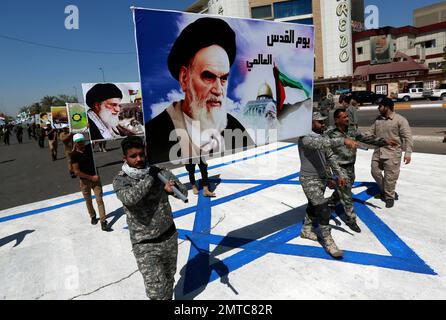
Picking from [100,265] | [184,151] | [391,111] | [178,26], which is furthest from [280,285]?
[391,111]

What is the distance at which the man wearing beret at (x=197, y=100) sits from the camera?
2.80 metres

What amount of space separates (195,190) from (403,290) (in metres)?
5.08

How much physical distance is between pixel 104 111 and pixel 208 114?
10817 millimetres

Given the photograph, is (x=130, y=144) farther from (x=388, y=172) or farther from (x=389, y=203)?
(x=389, y=203)

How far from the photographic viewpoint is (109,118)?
12.8 m

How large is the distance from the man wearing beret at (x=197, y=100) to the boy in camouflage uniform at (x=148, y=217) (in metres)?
0.19

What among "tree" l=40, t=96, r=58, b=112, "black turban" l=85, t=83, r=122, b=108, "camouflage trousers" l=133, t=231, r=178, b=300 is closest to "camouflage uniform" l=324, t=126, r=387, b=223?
"camouflage trousers" l=133, t=231, r=178, b=300

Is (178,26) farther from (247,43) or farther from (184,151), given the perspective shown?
(184,151)

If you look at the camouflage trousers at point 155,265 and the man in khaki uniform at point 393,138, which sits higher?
the man in khaki uniform at point 393,138

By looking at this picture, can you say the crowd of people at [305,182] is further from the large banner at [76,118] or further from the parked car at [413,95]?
the parked car at [413,95]

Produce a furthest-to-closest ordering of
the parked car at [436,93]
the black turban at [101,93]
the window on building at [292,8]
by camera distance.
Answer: the window on building at [292,8] → the parked car at [436,93] → the black turban at [101,93]

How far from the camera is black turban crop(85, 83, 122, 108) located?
39.1 ft

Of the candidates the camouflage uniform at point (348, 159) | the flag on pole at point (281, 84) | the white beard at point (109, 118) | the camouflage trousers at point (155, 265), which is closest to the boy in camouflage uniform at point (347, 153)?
the camouflage uniform at point (348, 159)

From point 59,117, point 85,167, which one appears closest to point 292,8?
point 59,117
